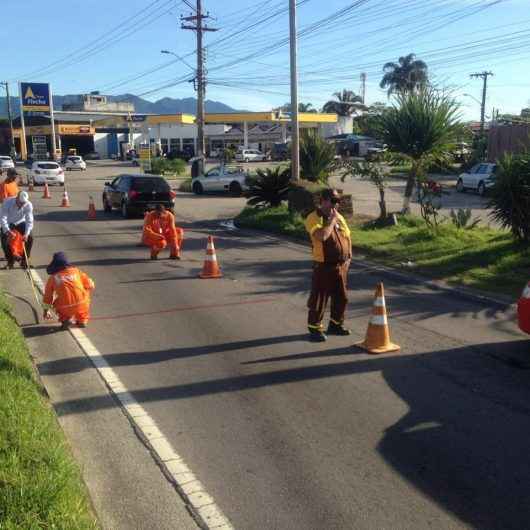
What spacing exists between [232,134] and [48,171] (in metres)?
45.3

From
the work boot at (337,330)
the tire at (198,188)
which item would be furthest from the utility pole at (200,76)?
the work boot at (337,330)

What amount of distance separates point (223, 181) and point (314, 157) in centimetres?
1109

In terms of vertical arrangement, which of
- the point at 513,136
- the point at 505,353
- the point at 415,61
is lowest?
the point at 505,353

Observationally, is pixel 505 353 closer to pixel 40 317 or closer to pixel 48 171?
pixel 40 317

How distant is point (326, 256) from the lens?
7.51m

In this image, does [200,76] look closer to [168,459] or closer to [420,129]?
[420,129]

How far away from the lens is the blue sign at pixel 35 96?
64519 millimetres

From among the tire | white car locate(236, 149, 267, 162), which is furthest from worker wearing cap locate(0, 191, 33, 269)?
white car locate(236, 149, 267, 162)

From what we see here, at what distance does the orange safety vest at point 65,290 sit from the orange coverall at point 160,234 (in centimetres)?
542

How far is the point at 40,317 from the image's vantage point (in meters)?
9.01

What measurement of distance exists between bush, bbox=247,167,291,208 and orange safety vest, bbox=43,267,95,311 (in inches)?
512

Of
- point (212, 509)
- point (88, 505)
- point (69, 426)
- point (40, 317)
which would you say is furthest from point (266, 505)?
point (40, 317)

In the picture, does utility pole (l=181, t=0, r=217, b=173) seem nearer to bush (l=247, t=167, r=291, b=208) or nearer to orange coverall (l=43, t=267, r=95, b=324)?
bush (l=247, t=167, r=291, b=208)

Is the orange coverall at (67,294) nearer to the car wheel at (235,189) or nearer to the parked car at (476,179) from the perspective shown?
the car wheel at (235,189)
